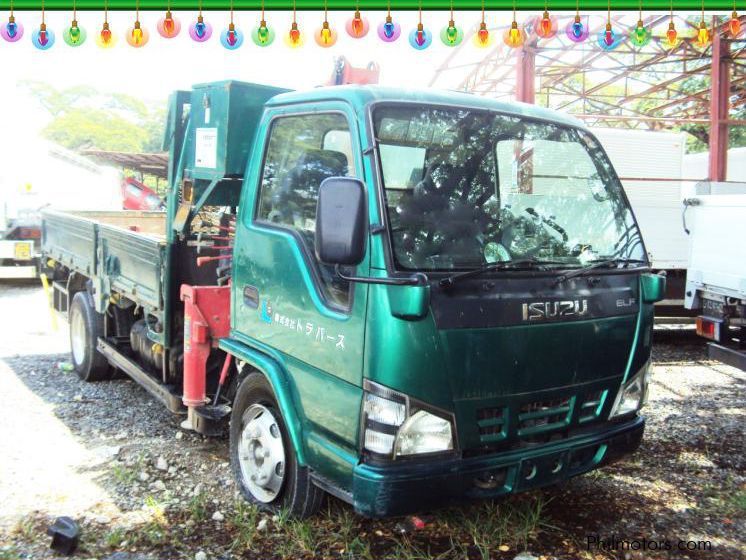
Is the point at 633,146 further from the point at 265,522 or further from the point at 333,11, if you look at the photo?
the point at 265,522

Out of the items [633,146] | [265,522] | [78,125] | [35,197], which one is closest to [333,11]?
[265,522]

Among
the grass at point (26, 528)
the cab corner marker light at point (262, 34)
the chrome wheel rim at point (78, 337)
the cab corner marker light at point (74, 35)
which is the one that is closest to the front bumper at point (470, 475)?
the grass at point (26, 528)

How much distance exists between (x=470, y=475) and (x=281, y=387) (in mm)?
992

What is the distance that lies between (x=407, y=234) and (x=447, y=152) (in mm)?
540

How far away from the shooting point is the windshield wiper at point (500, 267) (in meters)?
2.84

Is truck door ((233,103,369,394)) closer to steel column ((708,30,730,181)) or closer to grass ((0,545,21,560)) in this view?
grass ((0,545,21,560))

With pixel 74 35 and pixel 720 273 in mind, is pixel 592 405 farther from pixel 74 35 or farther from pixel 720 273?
pixel 74 35

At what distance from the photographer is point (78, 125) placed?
43.6 meters

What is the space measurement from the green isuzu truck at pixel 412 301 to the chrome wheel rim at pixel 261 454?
0.01 m

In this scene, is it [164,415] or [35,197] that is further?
[35,197]

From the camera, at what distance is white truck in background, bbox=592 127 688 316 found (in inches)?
340

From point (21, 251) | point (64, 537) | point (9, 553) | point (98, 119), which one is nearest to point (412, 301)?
point (64, 537)

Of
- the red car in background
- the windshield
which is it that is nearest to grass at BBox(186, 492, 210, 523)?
the windshield

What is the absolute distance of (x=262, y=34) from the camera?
4.77 meters
